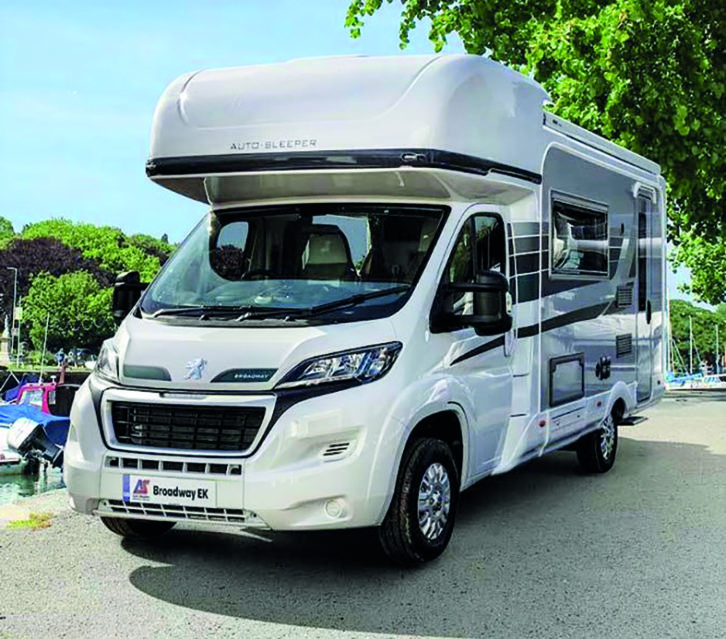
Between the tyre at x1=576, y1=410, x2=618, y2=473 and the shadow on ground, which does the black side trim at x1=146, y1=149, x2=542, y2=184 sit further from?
the tyre at x1=576, y1=410, x2=618, y2=473

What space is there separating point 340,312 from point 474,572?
1720 millimetres

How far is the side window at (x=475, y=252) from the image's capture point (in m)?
6.02

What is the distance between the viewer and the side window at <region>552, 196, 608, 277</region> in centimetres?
743

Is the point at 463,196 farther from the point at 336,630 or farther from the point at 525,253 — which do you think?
the point at 336,630

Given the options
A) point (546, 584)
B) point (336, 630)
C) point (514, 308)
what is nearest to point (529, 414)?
point (514, 308)

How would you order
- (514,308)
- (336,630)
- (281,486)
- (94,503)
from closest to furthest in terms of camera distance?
(336,630)
(281,486)
(94,503)
(514,308)

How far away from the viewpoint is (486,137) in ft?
20.5

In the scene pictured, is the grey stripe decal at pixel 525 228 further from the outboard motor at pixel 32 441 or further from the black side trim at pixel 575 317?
the outboard motor at pixel 32 441

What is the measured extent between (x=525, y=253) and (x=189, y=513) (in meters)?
3.07

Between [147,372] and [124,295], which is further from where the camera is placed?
[124,295]

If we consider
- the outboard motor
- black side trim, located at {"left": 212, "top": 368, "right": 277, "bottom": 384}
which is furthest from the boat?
black side trim, located at {"left": 212, "top": 368, "right": 277, "bottom": 384}

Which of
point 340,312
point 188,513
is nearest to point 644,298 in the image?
point 340,312

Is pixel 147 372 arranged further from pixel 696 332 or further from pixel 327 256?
pixel 696 332

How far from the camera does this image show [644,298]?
31.6 ft
